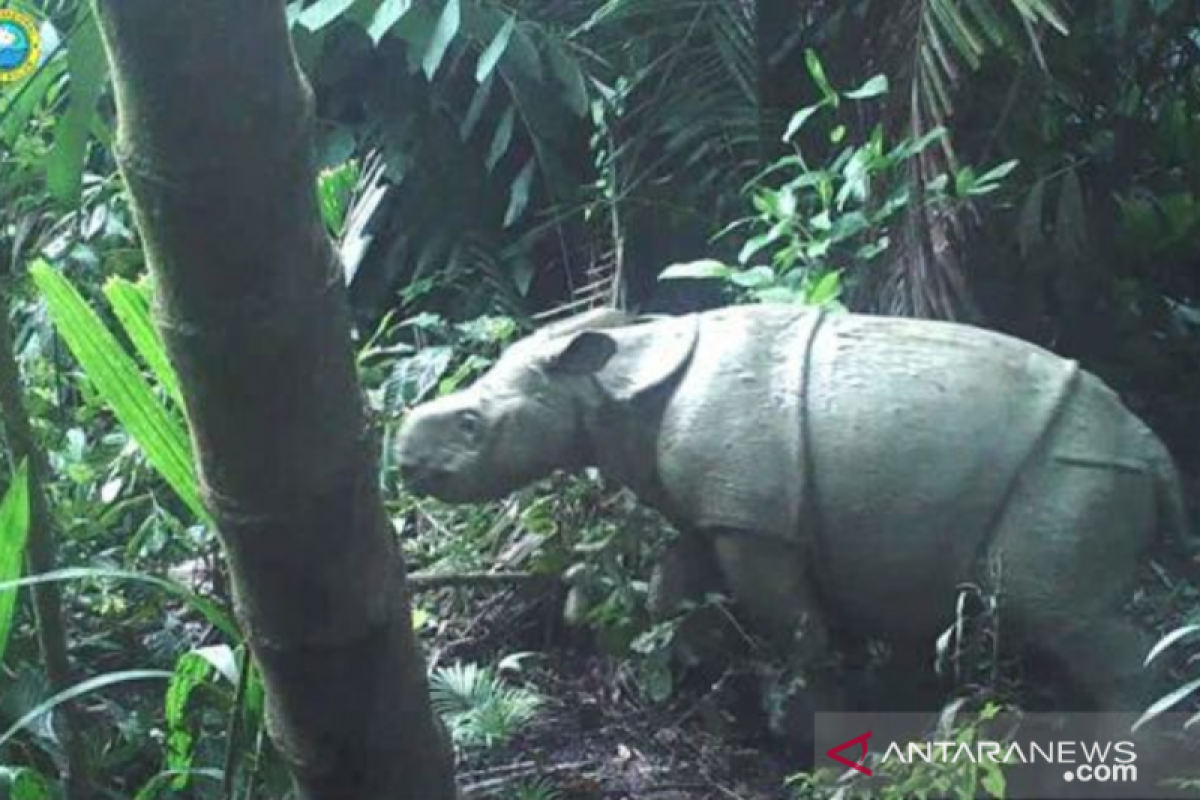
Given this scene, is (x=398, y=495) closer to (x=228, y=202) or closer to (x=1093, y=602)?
(x=1093, y=602)

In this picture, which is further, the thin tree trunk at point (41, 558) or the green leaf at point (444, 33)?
the green leaf at point (444, 33)

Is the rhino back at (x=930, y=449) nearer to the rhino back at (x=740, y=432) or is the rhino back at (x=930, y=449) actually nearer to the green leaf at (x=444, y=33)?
the rhino back at (x=740, y=432)

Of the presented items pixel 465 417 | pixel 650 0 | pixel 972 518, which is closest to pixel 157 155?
pixel 465 417

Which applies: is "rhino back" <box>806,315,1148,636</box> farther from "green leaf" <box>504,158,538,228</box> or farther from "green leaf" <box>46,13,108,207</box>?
"green leaf" <box>504,158,538,228</box>

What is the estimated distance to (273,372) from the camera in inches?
59.9

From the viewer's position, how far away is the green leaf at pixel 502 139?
3707 mm

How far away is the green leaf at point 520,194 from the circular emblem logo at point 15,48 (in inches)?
52.1

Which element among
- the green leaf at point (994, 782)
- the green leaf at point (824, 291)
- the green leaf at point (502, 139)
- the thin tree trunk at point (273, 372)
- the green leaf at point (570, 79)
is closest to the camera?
the thin tree trunk at point (273, 372)

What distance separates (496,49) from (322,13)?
0.31 m

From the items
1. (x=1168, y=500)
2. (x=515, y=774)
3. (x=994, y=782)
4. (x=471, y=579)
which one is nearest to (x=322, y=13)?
(x=471, y=579)

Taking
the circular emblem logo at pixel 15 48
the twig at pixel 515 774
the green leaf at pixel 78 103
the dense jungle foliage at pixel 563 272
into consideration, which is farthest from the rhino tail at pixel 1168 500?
the circular emblem logo at pixel 15 48

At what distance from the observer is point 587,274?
11.7 feet

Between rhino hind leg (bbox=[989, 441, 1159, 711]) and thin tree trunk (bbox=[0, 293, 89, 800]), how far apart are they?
1138 mm

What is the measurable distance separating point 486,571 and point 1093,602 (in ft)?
3.12
